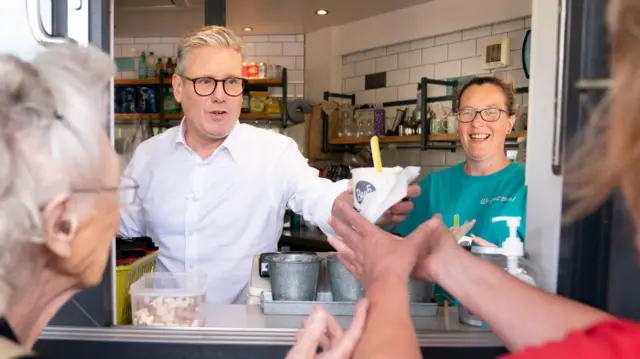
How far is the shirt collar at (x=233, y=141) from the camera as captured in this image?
7.97 ft

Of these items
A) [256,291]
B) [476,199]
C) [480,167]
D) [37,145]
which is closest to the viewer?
[37,145]

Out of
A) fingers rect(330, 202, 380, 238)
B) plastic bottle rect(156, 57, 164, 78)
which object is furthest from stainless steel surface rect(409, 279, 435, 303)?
plastic bottle rect(156, 57, 164, 78)

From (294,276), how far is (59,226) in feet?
2.28

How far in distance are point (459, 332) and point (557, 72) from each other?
2.16ft

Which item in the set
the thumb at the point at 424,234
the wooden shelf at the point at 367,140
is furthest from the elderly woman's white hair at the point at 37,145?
the wooden shelf at the point at 367,140

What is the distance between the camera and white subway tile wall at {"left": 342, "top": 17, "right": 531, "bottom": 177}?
4.41m

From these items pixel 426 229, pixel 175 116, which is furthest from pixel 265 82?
pixel 426 229

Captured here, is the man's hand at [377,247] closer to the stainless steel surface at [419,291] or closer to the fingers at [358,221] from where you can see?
the fingers at [358,221]

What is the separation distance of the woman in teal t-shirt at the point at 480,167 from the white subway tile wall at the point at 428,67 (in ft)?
5.82

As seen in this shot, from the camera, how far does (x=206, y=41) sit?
232 cm

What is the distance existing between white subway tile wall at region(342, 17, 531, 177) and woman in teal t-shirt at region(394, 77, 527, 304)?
5.82ft

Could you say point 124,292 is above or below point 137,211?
below

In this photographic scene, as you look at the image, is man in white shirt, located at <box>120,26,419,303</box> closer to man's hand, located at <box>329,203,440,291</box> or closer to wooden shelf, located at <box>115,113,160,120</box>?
man's hand, located at <box>329,203,440,291</box>

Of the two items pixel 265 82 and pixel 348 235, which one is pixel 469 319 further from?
pixel 265 82
